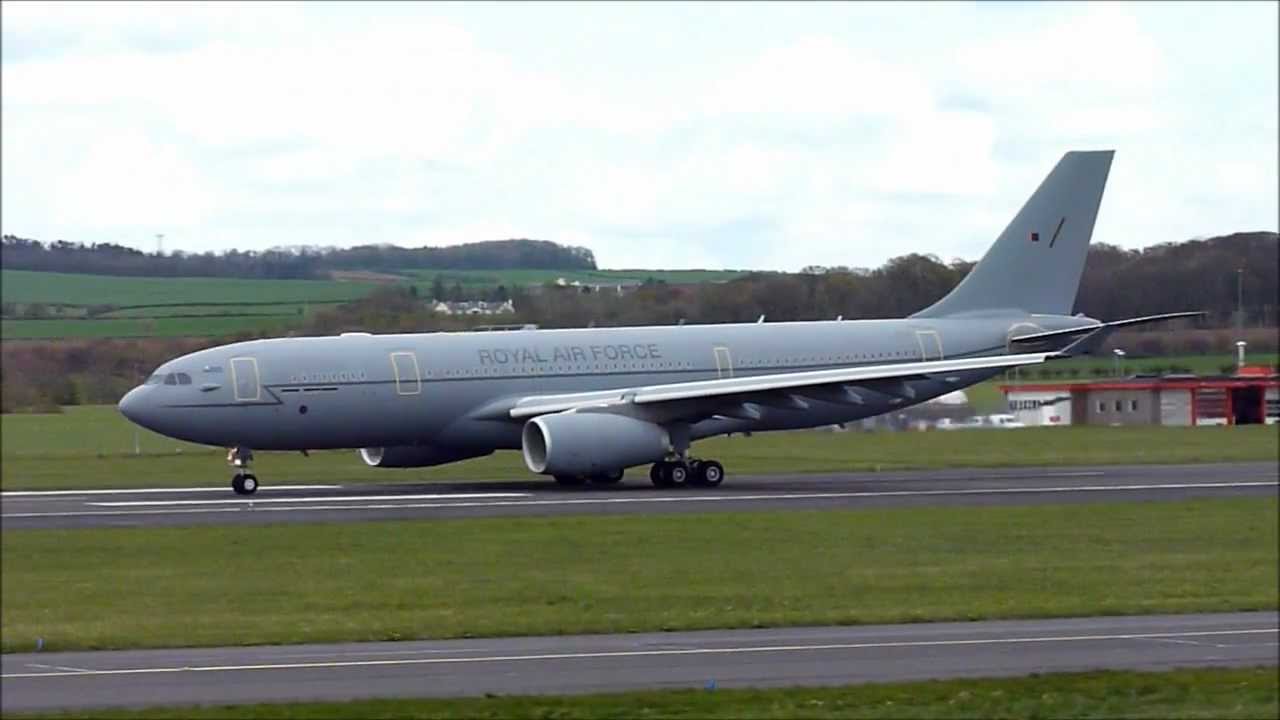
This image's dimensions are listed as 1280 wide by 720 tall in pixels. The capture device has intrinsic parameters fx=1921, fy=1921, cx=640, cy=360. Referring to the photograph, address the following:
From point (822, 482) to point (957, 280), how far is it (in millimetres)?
8367

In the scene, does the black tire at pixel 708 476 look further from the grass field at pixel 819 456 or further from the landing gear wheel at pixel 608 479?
the grass field at pixel 819 456

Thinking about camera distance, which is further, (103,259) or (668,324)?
(668,324)

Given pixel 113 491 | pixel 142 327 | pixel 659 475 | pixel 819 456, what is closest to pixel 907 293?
pixel 819 456

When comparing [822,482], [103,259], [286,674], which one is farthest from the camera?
[822,482]

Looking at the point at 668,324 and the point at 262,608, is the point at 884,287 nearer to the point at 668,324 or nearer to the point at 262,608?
the point at 668,324

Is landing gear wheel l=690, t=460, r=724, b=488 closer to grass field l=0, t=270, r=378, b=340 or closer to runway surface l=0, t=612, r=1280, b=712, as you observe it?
grass field l=0, t=270, r=378, b=340

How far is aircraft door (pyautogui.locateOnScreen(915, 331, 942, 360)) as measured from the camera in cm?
4409

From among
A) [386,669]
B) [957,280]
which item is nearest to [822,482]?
[957,280]

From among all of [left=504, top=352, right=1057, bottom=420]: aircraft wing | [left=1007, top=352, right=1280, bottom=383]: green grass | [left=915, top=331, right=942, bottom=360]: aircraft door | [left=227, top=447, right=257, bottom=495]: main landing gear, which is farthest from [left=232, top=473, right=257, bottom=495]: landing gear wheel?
[left=1007, top=352, right=1280, bottom=383]: green grass

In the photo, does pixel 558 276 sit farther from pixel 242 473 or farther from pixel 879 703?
pixel 879 703

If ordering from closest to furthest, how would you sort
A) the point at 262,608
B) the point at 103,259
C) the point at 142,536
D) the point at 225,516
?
the point at 262,608, the point at 103,259, the point at 142,536, the point at 225,516

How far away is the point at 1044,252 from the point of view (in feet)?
151

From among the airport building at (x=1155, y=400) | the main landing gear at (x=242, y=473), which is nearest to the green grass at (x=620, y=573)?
the main landing gear at (x=242, y=473)

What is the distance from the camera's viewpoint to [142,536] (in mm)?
28734
